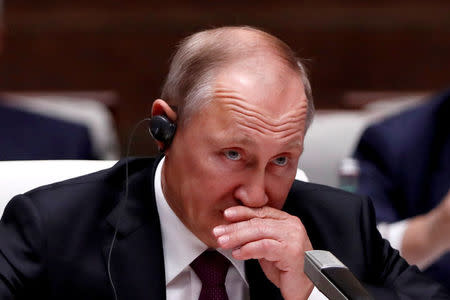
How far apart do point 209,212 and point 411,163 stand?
1.22 meters

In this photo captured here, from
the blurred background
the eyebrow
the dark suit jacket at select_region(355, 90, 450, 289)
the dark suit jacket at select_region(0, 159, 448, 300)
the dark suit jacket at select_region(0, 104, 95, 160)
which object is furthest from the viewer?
the blurred background

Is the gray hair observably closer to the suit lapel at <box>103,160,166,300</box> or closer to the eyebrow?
the eyebrow

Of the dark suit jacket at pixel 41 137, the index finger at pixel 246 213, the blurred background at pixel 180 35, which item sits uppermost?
the index finger at pixel 246 213

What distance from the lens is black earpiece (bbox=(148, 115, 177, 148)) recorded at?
1.74 metres

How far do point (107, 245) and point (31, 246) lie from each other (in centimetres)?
14

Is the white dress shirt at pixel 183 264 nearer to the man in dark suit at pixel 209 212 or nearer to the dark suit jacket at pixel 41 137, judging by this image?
the man in dark suit at pixel 209 212

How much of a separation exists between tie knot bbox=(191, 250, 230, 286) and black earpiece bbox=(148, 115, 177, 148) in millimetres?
256

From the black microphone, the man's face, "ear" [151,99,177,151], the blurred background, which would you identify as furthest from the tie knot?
the blurred background

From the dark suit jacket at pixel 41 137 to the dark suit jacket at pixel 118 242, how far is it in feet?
3.96

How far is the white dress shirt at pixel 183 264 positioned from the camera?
1.84m

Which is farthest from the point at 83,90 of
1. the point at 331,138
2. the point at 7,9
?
the point at 331,138

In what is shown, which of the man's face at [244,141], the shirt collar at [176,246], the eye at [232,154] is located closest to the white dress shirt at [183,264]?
the shirt collar at [176,246]

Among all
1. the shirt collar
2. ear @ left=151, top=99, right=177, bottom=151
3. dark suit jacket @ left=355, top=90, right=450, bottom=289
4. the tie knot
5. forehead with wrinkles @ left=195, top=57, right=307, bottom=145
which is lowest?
dark suit jacket @ left=355, top=90, right=450, bottom=289

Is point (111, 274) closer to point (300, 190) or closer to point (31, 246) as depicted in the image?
point (31, 246)
